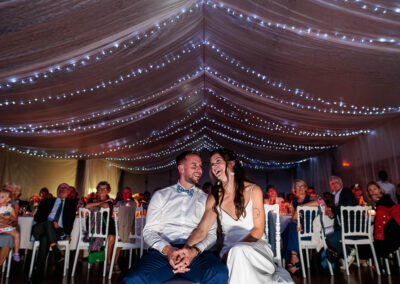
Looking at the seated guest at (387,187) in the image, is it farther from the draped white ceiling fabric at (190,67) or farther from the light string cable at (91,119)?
the light string cable at (91,119)

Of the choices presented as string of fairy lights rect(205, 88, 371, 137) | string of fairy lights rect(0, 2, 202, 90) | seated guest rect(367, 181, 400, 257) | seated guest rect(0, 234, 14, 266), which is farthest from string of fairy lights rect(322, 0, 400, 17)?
seated guest rect(0, 234, 14, 266)

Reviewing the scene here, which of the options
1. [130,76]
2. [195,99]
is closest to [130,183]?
[195,99]

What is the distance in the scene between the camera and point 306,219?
14.5ft

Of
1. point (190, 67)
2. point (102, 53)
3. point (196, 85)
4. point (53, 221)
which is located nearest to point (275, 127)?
point (196, 85)

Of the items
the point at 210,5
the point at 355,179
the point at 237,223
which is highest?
the point at 210,5

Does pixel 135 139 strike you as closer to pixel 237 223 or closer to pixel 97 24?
pixel 97 24

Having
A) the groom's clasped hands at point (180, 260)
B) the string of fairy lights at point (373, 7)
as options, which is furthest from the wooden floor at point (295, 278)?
the string of fairy lights at point (373, 7)

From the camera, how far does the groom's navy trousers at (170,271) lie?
5.96 ft

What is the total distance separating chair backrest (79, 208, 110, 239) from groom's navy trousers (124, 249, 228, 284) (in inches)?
102

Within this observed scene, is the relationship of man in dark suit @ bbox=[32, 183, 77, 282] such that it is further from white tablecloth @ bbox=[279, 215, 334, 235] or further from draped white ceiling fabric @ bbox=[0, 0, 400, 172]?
white tablecloth @ bbox=[279, 215, 334, 235]

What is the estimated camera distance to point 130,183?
14.9m

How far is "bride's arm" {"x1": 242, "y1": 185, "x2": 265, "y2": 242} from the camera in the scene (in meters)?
2.15

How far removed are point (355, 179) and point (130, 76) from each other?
7227 mm

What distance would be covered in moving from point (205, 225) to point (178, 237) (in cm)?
23
